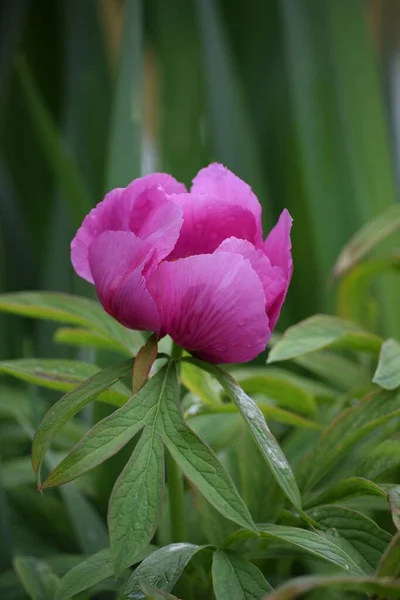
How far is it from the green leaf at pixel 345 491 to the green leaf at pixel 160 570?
8 centimetres

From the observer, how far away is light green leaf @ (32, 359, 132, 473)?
0.28m

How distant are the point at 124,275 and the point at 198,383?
0.12 meters

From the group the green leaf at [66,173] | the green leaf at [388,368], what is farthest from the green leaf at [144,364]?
the green leaf at [66,173]

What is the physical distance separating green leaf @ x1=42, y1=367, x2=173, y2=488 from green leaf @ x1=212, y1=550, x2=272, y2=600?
0.06 metres

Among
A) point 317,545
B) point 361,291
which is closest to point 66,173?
point 361,291

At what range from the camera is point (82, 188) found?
2.30 feet

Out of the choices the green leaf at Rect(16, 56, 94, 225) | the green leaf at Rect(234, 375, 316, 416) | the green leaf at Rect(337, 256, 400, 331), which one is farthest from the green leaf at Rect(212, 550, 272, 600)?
the green leaf at Rect(16, 56, 94, 225)

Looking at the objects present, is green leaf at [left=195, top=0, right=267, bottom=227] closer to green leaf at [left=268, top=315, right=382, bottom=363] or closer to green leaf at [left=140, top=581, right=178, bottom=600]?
green leaf at [left=268, top=315, right=382, bottom=363]

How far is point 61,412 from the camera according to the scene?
28cm

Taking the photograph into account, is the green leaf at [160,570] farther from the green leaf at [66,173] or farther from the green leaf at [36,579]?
the green leaf at [66,173]

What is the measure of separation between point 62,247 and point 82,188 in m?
0.11

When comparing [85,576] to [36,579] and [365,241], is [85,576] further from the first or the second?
[365,241]

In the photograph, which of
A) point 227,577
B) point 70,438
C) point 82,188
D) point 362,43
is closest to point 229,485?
point 227,577

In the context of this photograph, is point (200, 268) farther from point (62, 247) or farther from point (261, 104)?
point (261, 104)
